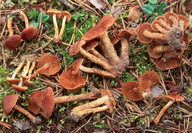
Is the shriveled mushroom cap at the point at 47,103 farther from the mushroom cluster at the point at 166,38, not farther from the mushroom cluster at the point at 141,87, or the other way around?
the mushroom cluster at the point at 166,38

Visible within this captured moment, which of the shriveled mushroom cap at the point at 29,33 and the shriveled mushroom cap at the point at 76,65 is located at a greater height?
the shriveled mushroom cap at the point at 29,33

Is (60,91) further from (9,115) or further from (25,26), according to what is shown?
(25,26)

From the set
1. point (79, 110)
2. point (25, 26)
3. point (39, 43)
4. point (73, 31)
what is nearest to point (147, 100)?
point (79, 110)

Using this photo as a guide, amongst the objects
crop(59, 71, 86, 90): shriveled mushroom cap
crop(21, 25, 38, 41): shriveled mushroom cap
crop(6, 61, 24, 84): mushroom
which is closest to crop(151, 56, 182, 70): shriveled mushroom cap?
crop(59, 71, 86, 90): shriveled mushroom cap

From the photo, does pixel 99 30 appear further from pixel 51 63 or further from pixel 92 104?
pixel 92 104

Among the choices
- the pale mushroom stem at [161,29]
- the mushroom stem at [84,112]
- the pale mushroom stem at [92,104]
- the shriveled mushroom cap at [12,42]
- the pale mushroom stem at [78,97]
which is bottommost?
the mushroom stem at [84,112]

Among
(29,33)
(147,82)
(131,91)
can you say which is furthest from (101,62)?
(29,33)

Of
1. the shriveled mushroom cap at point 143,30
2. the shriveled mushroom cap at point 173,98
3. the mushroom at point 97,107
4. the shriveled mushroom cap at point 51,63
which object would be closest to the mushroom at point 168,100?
the shriveled mushroom cap at point 173,98

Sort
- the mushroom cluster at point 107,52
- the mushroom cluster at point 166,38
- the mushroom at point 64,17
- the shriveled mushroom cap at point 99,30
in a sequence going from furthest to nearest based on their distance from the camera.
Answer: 1. the mushroom at point 64,17
2. the mushroom cluster at point 107,52
3. the shriveled mushroom cap at point 99,30
4. the mushroom cluster at point 166,38
